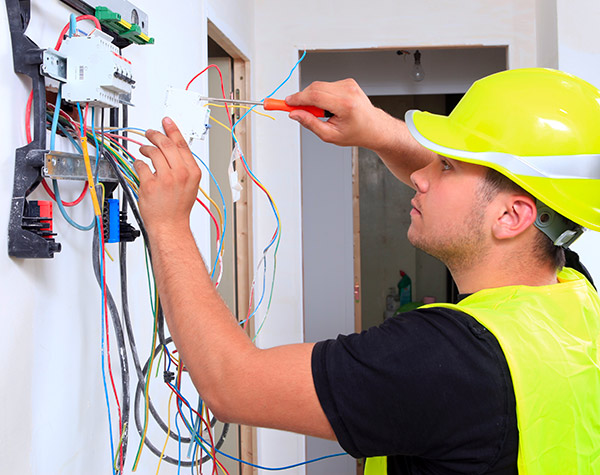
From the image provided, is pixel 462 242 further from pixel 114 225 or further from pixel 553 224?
pixel 114 225

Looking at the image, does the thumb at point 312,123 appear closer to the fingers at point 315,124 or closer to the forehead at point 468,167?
the fingers at point 315,124

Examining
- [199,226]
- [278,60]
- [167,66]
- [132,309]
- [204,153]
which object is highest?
[278,60]

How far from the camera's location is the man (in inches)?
34.9

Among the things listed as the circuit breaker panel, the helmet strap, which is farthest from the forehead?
the circuit breaker panel

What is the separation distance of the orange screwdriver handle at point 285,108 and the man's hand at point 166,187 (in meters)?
0.25

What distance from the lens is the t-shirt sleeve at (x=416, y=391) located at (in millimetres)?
877

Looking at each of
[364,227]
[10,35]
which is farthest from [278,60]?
[364,227]

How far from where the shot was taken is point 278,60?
292cm

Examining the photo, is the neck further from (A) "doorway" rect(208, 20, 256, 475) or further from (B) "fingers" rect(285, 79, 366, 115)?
(A) "doorway" rect(208, 20, 256, 475)

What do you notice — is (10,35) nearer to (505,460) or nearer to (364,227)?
(505,460)

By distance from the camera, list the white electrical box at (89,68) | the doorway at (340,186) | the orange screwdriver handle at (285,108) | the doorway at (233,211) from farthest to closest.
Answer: the doorway at (340,186) < the doorway at (233,211) < the orange screwdriver handle at (285,108) < the white electrical box at (89,68)

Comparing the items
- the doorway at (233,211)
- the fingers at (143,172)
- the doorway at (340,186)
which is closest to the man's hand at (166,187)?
the fingers at (143,172)

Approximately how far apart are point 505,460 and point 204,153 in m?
1.34

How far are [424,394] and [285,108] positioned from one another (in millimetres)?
651
